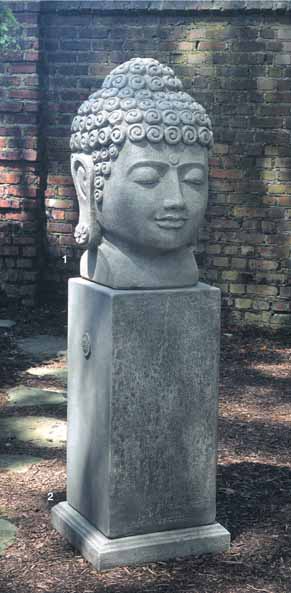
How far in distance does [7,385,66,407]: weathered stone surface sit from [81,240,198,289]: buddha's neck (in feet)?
7.66

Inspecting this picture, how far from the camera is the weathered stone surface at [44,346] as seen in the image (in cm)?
718

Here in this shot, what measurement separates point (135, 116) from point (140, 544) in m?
1.62

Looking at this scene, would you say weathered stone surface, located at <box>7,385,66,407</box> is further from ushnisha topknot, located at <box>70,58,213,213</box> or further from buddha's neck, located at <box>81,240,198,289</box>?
ushnisha topknot, located at <box>70,58,213,213</box>

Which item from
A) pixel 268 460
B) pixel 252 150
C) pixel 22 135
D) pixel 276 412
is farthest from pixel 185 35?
pixel 268 460

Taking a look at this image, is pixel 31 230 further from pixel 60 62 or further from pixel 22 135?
pixel 60 62

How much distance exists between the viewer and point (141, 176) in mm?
3488

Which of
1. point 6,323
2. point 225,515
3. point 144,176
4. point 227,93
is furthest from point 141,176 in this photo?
point 6,323

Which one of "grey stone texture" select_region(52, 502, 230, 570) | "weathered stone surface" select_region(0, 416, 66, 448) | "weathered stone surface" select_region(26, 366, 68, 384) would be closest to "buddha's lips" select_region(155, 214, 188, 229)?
"grey stone texture" select_region(52, 502, 230, 570)

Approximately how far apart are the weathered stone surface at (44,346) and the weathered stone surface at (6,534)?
3.03 metres

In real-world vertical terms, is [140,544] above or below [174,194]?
below

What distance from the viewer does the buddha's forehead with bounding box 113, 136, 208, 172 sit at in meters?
3.49

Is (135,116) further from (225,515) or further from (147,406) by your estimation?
(225,515)

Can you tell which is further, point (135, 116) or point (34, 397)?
point (34, 397)

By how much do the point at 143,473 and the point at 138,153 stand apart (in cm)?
122
